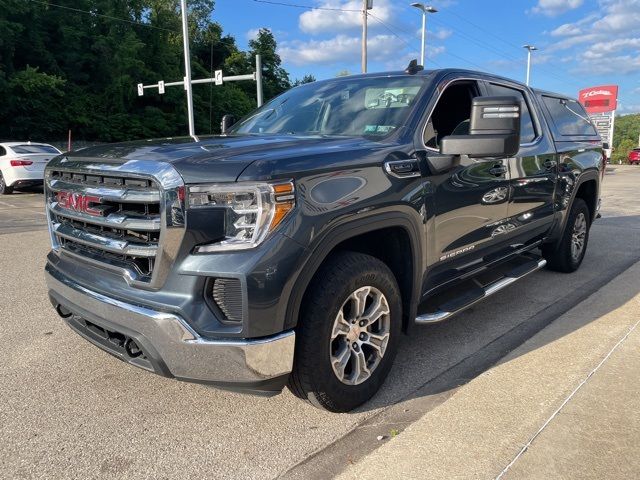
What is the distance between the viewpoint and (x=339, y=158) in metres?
2.62

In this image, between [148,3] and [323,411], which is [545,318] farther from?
[148,3]

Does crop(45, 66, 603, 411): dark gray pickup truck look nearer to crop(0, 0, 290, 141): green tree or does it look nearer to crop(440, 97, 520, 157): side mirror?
crop(440, 97, 520, 157): side mirror

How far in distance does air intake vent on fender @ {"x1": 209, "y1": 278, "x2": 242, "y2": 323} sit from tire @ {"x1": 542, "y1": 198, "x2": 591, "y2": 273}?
14.1 ft

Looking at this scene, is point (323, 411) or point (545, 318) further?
point (545, 318)

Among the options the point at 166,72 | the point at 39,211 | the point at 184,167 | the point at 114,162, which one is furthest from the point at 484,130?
the point at 166,72

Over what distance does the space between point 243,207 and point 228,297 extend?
1.32 feet

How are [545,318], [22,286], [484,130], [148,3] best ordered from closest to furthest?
[484,130] → [545,318] → [22,286] → [148,3]

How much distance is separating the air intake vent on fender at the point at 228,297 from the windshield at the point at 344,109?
1414mm

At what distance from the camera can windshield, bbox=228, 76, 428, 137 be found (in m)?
3.32

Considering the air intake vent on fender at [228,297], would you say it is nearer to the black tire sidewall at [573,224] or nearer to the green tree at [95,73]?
the black tire sidewall at [573,224]

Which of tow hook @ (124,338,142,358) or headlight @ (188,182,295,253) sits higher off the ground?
headlight @ (188,182,295,253)

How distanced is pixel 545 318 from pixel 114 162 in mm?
3615

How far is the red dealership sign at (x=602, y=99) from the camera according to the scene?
3400cm

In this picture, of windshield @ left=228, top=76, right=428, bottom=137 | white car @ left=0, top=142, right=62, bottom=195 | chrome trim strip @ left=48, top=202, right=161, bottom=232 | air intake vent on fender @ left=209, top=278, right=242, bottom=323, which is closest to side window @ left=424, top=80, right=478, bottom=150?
windshield @ left=228, top=76, right=428, bottom=137
